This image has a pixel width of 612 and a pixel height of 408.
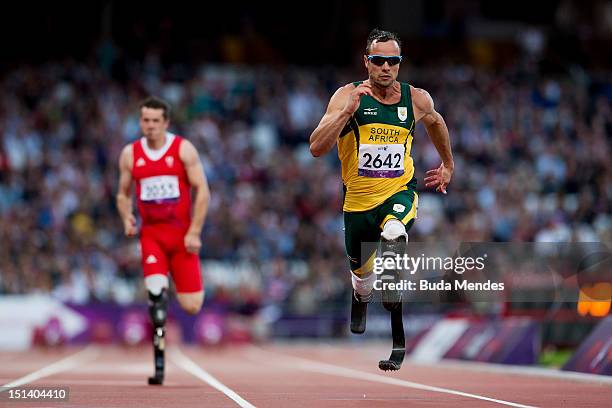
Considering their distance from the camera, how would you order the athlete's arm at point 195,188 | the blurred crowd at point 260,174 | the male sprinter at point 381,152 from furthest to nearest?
1. the blurred crowd at point 260,174
2. the athlete's arm at point 195,188
3. the male sprinter at point 381,152

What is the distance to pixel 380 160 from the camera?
404 inches

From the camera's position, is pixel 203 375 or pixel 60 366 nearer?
pixel 203 375

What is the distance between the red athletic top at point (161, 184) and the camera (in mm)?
12727

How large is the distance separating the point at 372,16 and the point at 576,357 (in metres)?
22.0

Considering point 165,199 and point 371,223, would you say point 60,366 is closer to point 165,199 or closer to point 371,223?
point 165,199

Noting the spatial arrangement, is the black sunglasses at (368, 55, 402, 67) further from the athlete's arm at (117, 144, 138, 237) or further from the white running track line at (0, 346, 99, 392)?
the white running track line at (0, 346, 99, 392)

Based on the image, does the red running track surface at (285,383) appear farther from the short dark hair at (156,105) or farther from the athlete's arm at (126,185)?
the short dark hair at (156,105)

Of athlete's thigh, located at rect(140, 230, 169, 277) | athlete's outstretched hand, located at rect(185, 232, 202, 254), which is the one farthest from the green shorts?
athlete's thigh, located at rect(140, 230, 169, 277)

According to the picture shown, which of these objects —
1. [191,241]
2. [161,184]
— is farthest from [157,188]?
[191,241]

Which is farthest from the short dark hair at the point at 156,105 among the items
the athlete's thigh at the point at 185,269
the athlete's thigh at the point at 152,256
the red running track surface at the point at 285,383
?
the red running track surface at the point at 285,383

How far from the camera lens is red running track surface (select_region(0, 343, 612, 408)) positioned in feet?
32.2

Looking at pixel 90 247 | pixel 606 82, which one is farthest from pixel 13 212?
pixel 606 82

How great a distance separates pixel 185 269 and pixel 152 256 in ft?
1.44

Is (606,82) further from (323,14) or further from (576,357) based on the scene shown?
(576,357)
